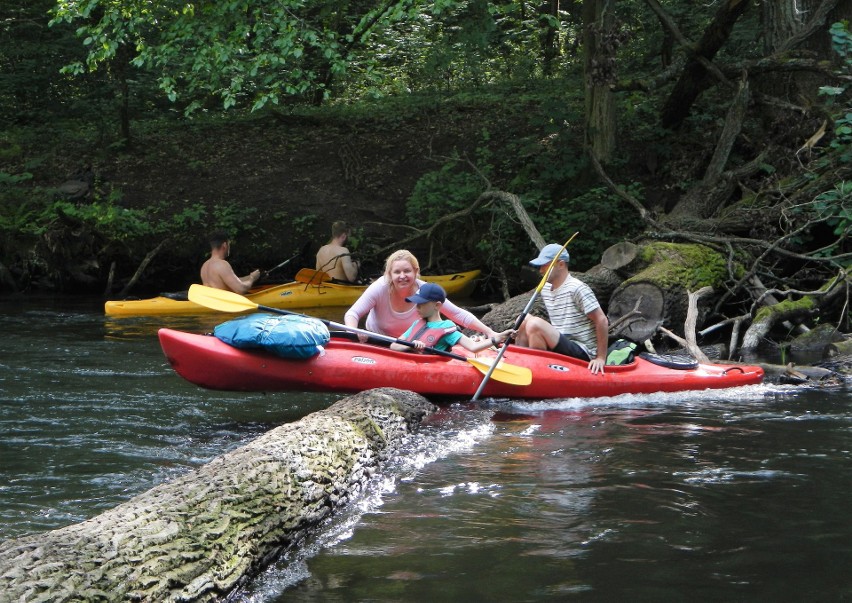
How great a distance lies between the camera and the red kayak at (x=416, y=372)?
658cm

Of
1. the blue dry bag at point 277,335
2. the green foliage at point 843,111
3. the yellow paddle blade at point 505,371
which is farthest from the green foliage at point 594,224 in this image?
the blue dry bag at point 277,335

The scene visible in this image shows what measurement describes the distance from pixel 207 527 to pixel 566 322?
15.3 feet

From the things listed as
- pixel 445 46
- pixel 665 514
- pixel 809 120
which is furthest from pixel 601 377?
pixel 445 46

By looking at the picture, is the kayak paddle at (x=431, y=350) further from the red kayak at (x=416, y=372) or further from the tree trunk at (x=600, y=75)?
the tree trunk at (x=600, y=75)

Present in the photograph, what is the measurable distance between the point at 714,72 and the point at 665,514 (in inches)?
360

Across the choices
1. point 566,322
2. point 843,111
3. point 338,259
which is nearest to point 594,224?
point 843,111

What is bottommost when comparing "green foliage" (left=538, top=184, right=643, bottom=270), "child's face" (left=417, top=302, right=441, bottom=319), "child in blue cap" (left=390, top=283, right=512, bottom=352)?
"child in blue cap" (left=390, top=283, right=512, bottom=352)

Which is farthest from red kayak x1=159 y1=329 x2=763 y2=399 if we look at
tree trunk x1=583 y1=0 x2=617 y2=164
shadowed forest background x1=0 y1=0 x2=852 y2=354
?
tree trunk x1=583 y1=0 x2=617 y2=164

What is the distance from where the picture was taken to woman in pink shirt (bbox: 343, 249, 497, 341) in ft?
23.6

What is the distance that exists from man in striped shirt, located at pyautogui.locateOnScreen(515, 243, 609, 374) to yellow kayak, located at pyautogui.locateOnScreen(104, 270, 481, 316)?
534 cm

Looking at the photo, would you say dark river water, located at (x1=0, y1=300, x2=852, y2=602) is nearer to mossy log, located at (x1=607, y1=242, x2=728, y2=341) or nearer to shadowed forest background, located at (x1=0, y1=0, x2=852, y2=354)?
mossy log, located at (x1=607, y1=242, x2=728, y2=341)

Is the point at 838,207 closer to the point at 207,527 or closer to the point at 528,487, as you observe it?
the point at 528,487

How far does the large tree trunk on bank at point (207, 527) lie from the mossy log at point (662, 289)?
4.54 m

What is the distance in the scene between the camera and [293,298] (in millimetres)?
13000
